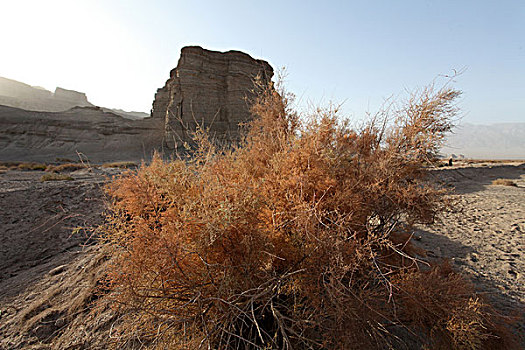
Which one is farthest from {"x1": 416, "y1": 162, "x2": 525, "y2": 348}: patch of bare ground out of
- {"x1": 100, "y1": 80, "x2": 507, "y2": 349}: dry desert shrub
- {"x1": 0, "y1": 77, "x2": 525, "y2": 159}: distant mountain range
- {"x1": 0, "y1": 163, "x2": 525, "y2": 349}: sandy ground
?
{"x1": 0, "y1": 77, "x2": 525, "y2": 159}: distant mountain range

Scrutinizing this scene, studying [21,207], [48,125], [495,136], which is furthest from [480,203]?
[495,136]

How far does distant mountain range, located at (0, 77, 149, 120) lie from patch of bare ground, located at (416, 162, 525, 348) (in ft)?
236

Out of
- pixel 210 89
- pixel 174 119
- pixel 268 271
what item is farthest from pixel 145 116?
pixel 268 271

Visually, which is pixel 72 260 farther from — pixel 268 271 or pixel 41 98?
pixel 41 98

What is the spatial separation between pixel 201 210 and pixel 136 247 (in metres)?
0.52

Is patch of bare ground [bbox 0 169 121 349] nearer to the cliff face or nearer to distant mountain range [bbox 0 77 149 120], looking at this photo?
the cliff face

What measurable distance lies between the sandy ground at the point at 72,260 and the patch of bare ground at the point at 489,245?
17 mm

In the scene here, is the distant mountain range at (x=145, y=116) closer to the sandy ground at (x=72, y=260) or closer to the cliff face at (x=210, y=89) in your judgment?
the sandy ground at (x=72, y=260)

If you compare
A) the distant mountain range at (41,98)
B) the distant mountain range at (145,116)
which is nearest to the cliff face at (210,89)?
the distant mountain range at (145,116)

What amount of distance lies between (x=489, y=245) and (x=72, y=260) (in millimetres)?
8218

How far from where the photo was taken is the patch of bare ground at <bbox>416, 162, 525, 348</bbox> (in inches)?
121

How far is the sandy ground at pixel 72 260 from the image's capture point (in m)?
2.20

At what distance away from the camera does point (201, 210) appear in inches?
61.2

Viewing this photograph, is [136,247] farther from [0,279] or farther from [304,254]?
[0,279]
